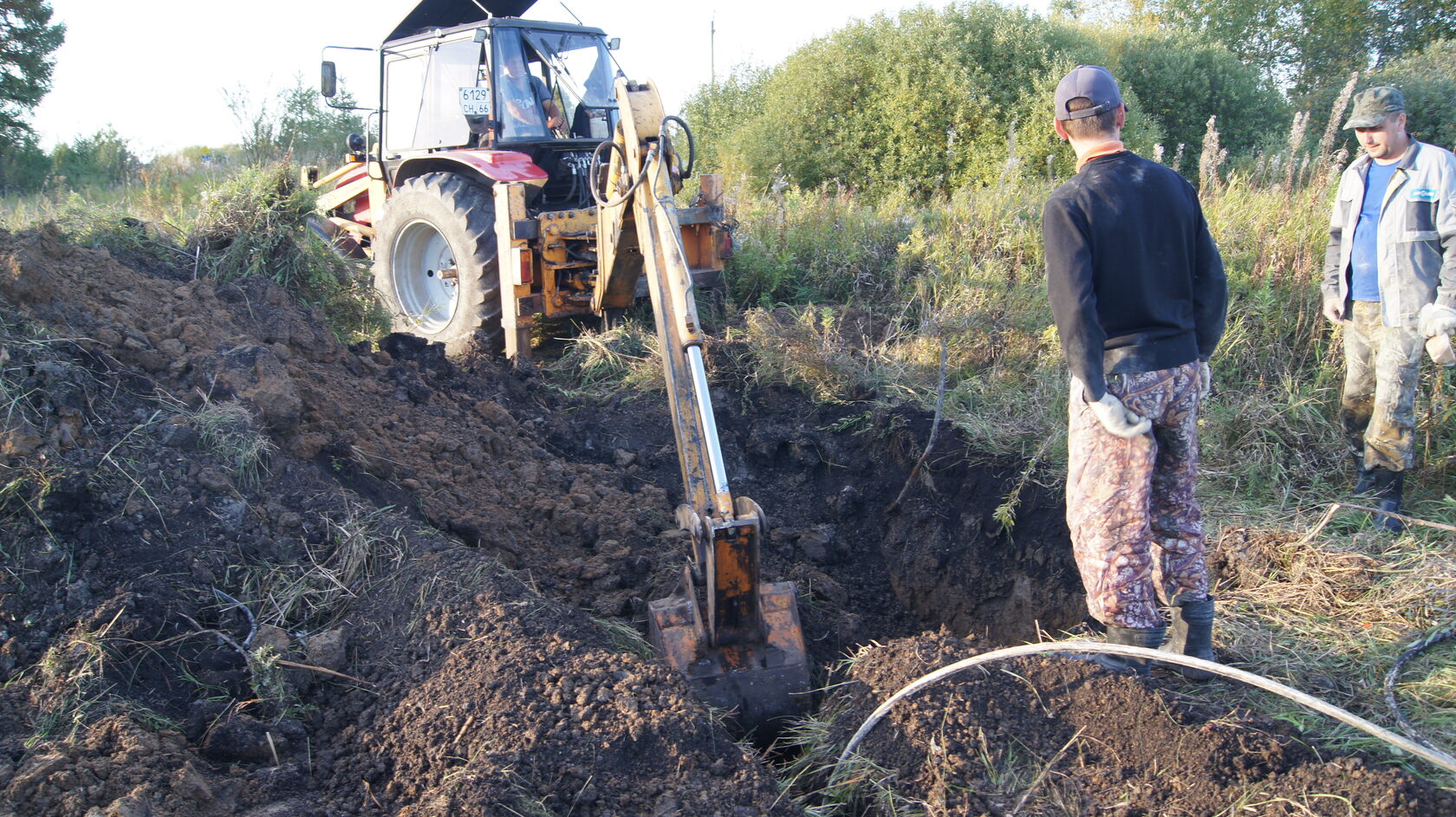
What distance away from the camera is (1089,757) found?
103 inches

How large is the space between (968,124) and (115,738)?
1343cm

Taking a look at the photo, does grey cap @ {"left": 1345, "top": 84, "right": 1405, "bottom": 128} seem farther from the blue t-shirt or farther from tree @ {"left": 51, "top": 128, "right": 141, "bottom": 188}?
tree @ {"left": 51, "top": 128, "right": 141, "bottom": 188}

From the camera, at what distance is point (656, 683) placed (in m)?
2.83

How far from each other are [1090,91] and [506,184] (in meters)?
4.23

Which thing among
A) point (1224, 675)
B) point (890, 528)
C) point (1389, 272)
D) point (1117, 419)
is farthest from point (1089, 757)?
point (1389, 272)

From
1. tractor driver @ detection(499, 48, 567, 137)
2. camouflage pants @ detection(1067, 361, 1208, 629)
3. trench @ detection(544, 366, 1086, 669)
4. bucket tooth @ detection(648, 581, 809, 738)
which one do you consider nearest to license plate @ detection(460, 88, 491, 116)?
tractor driver @ detection(499, 48, 567, 137)

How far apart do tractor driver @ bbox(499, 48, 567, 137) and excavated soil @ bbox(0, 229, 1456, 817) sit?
2.64 meters

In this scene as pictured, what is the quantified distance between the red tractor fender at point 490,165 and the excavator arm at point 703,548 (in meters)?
2.54

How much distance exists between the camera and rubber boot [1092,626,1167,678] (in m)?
2.99

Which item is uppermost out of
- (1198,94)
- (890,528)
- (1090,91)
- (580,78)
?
(1198,94)

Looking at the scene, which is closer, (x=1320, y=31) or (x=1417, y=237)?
(x=1417, y=237)

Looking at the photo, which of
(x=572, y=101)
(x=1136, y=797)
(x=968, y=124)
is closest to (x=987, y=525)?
(x=1136, y=797)

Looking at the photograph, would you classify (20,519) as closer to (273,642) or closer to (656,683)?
(273,642)

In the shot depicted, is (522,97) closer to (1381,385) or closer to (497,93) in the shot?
(497,93)
